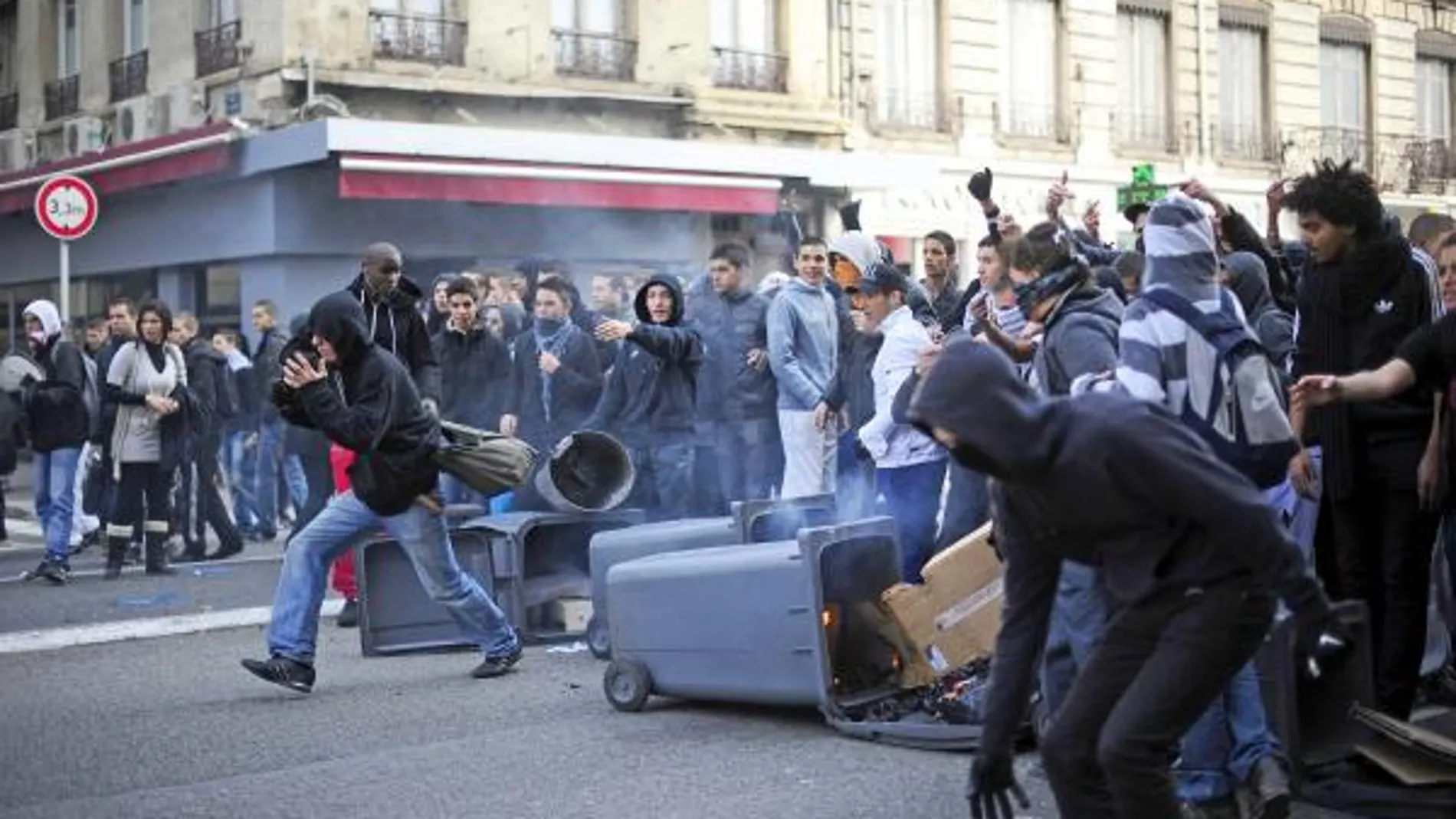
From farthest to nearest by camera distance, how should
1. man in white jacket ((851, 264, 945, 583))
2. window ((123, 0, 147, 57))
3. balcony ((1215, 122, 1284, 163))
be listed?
balcony ((1215, 122, 1284, 163)) < window ((123, 0, 147, 57)) < man in white jacket ((851, 264, 945, 583))

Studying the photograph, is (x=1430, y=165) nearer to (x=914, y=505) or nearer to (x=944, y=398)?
(x=914, y=505)

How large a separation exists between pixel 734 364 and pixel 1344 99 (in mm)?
22267

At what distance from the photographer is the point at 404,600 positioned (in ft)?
30.0

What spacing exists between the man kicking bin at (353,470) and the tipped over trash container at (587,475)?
1158 mm

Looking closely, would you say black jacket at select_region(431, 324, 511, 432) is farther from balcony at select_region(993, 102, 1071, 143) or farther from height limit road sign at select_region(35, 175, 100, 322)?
balcony at select_region(993, 102, 1071, 143)

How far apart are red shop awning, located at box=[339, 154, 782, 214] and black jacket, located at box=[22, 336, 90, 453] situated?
605 centimetres

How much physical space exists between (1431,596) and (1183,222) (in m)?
2.84

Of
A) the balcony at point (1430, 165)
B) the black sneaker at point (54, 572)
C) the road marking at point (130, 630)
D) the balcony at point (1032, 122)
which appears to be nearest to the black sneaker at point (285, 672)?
the road marking at point (130, 630)

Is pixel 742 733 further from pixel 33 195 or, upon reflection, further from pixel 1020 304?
pixel 33 195

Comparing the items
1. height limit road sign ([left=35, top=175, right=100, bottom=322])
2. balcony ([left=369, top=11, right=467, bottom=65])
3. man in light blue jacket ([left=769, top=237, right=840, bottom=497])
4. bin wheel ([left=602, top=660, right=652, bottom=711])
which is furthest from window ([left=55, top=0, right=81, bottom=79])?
bin wheel ([left=602, top=660, right=652, bottom=711])

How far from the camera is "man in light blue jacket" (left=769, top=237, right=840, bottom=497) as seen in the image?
33.7 ft

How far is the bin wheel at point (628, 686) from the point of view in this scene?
7.46 m

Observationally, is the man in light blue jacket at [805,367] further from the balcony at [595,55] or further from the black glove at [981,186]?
the balcony at [595,55]

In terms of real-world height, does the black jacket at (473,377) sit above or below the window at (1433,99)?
below
